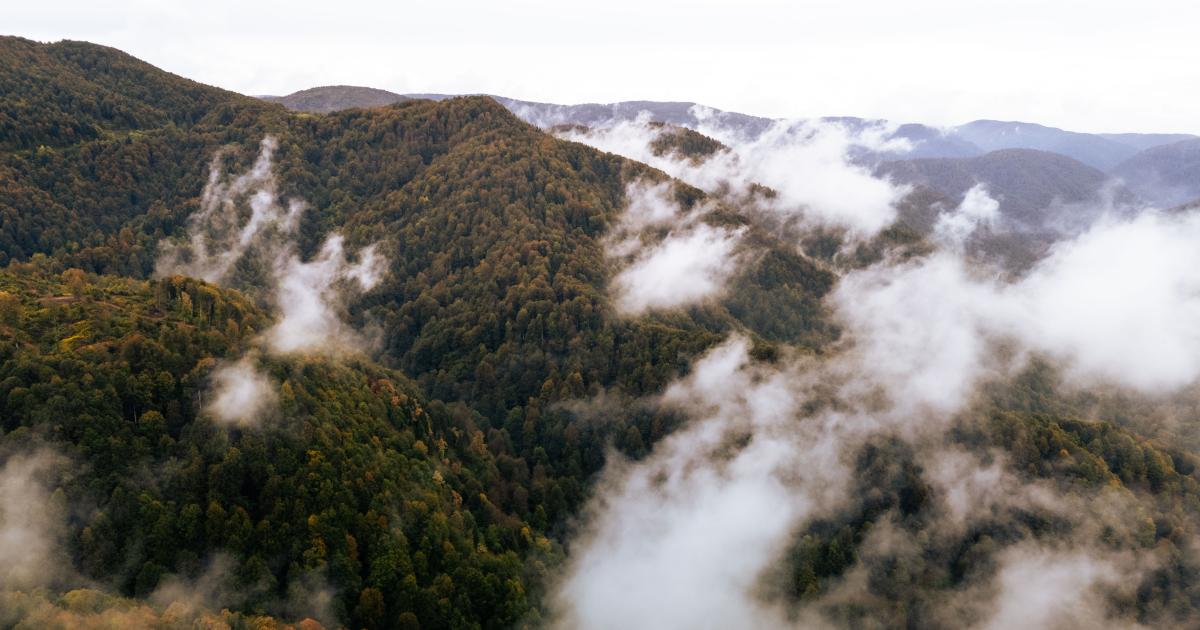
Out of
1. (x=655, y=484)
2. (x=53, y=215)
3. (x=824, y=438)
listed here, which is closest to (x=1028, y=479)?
(x=824, y=438)

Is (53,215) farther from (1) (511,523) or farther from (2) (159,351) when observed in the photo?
(1) (511,523)

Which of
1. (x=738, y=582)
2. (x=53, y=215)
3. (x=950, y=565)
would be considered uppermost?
(x=53, y=215)

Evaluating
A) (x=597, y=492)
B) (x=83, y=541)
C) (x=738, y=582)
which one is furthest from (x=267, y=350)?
(x=738, y=582)

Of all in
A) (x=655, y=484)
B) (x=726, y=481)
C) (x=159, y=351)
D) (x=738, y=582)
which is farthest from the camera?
(x=726, y=481)

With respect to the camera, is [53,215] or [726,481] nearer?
[726,481]

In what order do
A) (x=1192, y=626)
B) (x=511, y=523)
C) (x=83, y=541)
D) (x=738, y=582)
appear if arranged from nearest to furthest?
(x=83, y=541) → (x=511, y=523) → (x=1192, y=626) → (x=738, y=582)

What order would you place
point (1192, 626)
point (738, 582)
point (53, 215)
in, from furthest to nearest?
point (53, 215)
point (738, 582)
point (1192, 626)

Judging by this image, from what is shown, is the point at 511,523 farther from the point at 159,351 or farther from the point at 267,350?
the point at 159,351

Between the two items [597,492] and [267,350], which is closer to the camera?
[267,350]

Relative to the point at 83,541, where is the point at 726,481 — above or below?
below
